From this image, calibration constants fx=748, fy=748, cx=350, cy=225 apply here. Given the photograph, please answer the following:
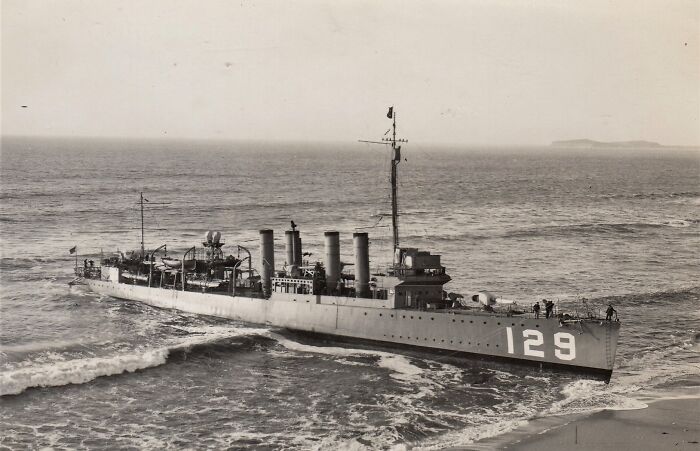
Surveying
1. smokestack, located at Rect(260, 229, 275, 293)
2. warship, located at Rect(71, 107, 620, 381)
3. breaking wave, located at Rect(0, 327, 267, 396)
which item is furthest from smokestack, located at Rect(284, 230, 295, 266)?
breaking wave, located at Rect(0, 327, 267, 396)

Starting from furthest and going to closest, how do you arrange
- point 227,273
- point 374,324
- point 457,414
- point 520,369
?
point 227,273 < point 374,324 < point 520,369 < point 457,414

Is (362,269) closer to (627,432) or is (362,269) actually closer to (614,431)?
(614,431)

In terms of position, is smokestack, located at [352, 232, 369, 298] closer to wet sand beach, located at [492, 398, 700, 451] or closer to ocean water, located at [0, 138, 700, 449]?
ocean water, located at [0, 138, 700, 449]

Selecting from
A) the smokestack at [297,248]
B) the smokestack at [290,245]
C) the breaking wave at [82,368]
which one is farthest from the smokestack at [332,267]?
the breaking wave at [82,368]

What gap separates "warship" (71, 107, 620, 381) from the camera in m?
27.4

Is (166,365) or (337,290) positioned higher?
(337,290)

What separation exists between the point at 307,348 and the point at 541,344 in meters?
9.86

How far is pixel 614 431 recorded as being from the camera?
840 inches

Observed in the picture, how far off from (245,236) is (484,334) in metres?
Result: 31.0

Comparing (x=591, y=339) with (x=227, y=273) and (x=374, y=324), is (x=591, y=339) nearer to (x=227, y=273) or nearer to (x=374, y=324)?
(x=374, y=324)

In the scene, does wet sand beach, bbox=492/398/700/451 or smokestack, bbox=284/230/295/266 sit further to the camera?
smokestack, bbox=284/230/295/266

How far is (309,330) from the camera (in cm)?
3347

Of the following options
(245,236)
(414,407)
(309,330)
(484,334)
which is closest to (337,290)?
(309,330)

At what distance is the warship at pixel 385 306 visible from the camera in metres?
27.4
